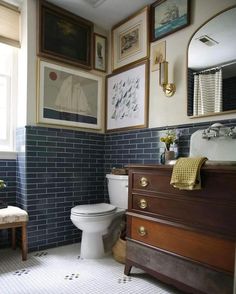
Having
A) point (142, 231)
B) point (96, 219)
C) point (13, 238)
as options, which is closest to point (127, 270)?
point (142, 231)

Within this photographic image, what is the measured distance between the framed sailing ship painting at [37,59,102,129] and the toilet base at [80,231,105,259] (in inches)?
48.4

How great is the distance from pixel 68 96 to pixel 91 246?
1.62 metres

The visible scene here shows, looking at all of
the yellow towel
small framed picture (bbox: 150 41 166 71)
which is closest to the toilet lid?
the yellow towel

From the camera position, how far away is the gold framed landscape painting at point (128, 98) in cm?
267

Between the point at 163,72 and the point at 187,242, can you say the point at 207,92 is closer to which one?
the point at 163,72

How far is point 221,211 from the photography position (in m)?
1.45

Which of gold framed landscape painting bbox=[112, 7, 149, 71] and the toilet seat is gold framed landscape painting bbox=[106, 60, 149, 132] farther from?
the toilet seat

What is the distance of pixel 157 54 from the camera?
2551 mm

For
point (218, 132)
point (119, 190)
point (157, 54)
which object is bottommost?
point (119, 190)

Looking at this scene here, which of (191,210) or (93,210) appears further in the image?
(93,210)

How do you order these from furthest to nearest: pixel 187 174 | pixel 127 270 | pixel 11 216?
pixel 11 216 < pixel 127 270 < pixel 187 174

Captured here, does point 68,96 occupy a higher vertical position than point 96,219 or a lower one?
higher

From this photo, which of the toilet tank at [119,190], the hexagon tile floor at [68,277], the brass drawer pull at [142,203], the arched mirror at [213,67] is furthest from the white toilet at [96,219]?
the arched mirror at [213,67]

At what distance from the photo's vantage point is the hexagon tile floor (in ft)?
5.91
